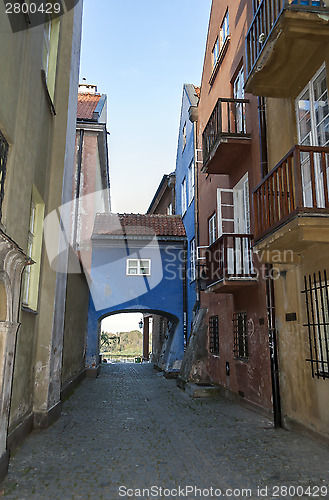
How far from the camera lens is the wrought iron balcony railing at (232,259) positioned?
9590 mm

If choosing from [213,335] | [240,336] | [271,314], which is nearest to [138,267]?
[213,335]

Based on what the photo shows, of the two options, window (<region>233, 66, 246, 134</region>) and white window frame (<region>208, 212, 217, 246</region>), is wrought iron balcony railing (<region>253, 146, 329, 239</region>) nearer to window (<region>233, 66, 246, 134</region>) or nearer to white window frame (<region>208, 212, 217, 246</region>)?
window (<region>233, 66, 246, 134</region>)

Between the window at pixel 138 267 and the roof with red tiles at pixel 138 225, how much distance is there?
123 cm

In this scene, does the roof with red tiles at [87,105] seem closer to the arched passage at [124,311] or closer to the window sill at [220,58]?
the window sill at [220,58]

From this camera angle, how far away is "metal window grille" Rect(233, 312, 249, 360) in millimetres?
10234

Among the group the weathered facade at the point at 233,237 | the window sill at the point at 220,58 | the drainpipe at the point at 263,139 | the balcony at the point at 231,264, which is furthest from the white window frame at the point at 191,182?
the drainpipe at the point at 263,139

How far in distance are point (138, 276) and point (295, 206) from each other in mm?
12624

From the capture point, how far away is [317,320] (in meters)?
6.83

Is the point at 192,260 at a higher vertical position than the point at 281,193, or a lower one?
higher

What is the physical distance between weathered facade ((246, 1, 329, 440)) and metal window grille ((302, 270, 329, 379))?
17 mm

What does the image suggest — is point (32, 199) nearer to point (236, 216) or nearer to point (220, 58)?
point (236, 216)

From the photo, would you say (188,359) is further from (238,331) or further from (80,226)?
(80,226)

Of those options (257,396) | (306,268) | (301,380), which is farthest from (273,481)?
(257,396)

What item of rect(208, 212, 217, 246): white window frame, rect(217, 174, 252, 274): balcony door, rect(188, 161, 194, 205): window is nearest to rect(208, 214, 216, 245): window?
rect(208, 212, 217, 246): white window frame
